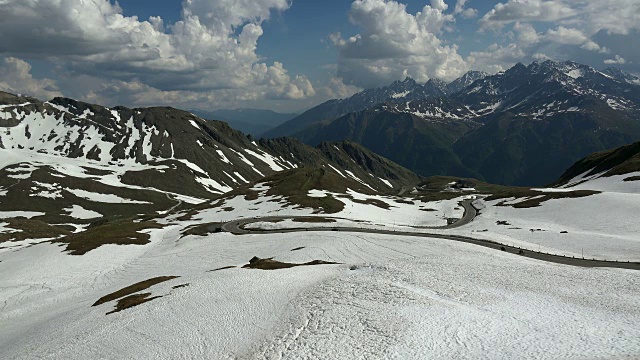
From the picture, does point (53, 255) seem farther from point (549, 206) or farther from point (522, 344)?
point (549, 206)

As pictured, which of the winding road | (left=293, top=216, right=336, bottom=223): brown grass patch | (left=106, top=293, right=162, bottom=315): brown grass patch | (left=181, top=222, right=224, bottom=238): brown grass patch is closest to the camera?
(left=106, top=293, right=162, bottom=315): brown grass patch

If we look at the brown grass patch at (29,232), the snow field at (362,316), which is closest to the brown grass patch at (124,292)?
the snow field at (362,316)

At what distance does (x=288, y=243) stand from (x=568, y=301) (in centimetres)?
5704

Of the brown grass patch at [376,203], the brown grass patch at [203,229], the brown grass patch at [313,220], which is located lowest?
the brown grass patch at [203,229]

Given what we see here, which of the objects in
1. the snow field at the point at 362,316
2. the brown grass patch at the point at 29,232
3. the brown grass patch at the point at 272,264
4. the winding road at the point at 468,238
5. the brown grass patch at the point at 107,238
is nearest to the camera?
the snow field at the point at 362,316

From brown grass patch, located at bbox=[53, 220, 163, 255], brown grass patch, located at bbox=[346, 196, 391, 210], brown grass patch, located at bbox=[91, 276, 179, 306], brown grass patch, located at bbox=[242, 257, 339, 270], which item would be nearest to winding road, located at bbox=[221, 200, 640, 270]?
brown grass patch, located at bbox=[53, 220, 163, 255]

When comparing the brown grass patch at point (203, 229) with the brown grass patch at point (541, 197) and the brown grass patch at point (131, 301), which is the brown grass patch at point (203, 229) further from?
the brown grass patch at point (541, 197)

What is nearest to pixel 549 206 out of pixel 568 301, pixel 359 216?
pixel 359 216

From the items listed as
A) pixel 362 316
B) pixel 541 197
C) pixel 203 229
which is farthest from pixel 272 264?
pixel 541 197

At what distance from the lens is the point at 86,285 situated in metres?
69.4

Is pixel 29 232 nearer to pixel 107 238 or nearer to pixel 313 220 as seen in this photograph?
pixel 107 238

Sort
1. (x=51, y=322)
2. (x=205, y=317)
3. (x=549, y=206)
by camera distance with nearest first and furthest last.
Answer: (x=205, y=317), (x=51, y=322), (x=549, y=206)

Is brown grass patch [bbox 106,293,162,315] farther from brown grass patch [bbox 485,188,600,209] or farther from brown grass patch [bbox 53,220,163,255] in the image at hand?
brown grass patch [bbox 485,188,600,209]

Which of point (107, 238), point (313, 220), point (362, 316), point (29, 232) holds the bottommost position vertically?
point (29, 232)
